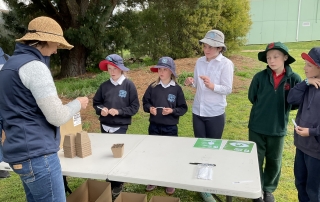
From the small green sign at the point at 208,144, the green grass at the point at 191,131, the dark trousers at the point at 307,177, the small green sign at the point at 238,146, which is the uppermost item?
the small green sign at the point at 238,146

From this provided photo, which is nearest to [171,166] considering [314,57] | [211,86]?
[211,86]

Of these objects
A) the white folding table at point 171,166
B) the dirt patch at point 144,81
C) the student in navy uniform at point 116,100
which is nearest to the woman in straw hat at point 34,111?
the white folding table at point 171,166

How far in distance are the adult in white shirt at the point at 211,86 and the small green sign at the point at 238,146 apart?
59 cm

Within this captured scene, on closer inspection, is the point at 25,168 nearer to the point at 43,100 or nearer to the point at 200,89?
the point at 43,100

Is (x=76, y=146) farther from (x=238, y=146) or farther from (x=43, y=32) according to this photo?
(x=238, y=146)

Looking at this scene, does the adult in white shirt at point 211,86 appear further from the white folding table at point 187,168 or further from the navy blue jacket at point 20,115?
the navy blue jacket at point 20,115

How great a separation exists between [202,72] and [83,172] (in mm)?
1719

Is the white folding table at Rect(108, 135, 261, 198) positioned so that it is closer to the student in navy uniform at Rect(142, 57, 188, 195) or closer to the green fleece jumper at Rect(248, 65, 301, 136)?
the green fleece jumper at Rect(248, 65, 301, 136)

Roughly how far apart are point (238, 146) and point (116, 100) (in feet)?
4.81

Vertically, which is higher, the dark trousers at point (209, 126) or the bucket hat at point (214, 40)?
the bucket hat at point (214, 40)

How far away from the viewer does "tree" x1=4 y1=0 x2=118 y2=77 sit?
29.8ft

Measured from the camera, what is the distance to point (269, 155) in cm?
278

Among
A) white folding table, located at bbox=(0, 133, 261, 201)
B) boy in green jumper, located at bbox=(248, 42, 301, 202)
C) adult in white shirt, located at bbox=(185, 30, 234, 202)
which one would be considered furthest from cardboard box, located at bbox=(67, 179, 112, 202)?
boy in green jumper, located at bbox=(248, 42, 301, 202)

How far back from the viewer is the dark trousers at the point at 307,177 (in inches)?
89.7
